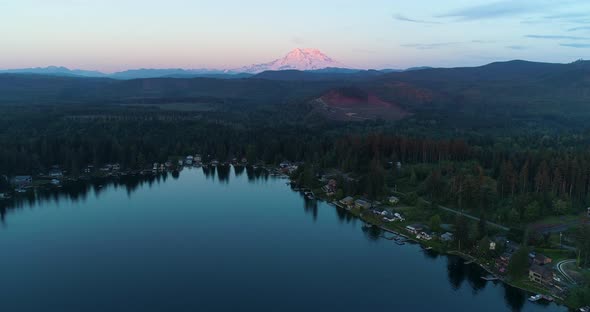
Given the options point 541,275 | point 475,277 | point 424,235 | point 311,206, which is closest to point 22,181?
point 311,206

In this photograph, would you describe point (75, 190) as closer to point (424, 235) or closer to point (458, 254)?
point (424, 235)

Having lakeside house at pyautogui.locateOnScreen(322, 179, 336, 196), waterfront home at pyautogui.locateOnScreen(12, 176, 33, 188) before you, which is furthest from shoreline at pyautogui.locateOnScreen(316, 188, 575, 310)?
waterfront home at pyautogui.locateOnScreen(12, 176, 33, 188)

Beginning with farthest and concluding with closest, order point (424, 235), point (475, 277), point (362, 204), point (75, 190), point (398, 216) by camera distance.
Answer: point (75, 190), point (362, 204), point (398, 216), point (424, 235), point (475, 277)

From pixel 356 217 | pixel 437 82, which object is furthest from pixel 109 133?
pixel 437 82

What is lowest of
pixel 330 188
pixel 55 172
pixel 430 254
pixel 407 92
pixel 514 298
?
pixel 514 298

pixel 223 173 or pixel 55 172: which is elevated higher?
pixel 55 172

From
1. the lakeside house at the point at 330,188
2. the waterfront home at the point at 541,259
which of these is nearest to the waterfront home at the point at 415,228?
the waterfront home at the point at 541,259

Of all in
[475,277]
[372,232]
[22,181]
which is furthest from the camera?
[22,181]
